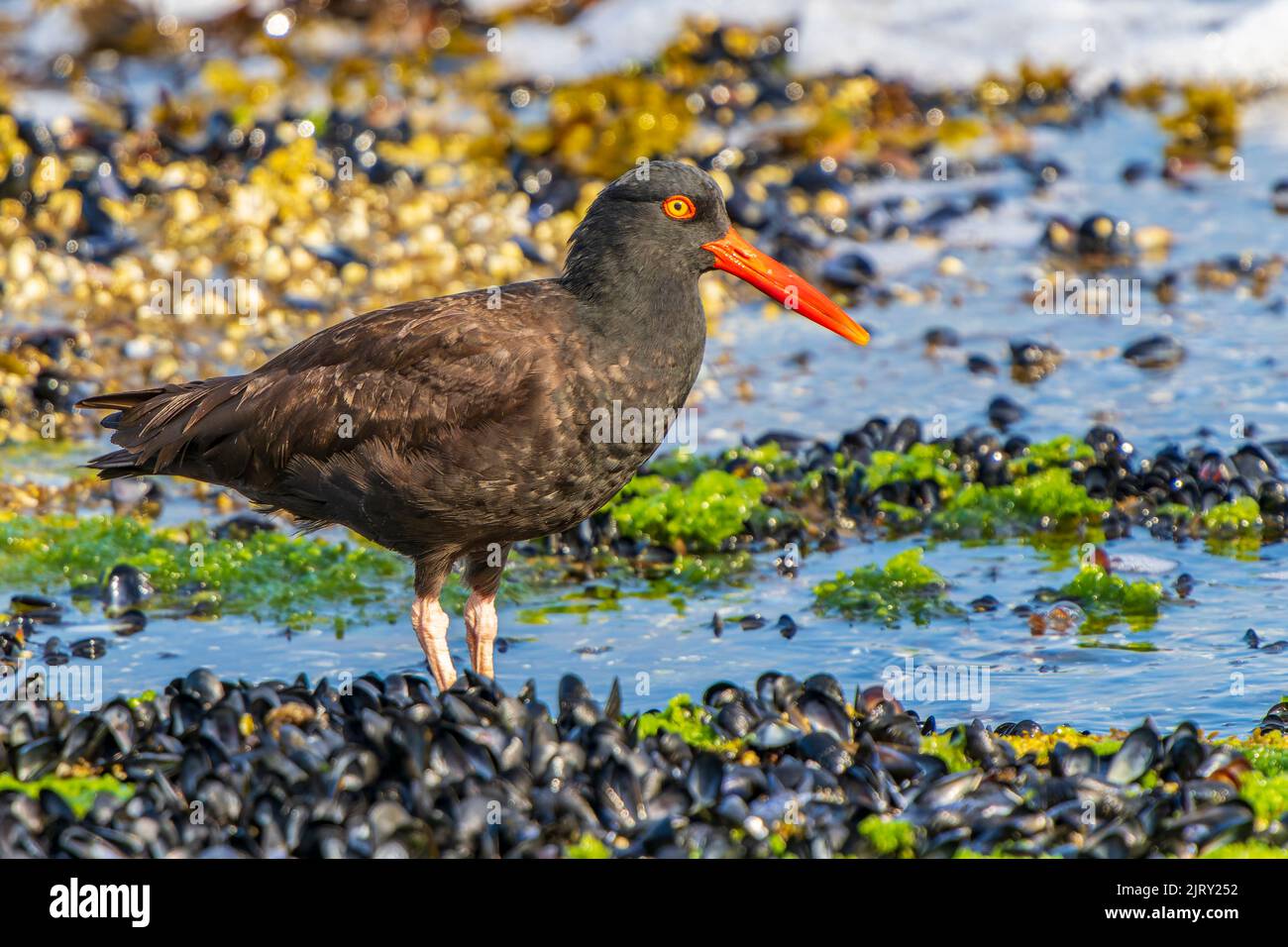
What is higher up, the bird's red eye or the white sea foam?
the white sea foam

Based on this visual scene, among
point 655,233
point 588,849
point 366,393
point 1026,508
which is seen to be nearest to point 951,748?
point 588,849

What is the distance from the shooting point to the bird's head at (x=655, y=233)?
5965 millimetres

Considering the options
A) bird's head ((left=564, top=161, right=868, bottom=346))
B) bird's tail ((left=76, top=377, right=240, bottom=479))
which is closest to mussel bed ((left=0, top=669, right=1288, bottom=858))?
bird's tail ((left=76, top=377, right=240, bottom=479))

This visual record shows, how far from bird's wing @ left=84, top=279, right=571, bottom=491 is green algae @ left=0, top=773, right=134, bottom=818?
140 centimetres

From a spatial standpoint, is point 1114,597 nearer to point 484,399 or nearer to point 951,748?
point 951,748

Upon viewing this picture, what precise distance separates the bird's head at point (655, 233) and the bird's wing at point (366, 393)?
0.64 ft

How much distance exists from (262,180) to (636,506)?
4.99 m

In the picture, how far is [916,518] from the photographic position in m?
8.16

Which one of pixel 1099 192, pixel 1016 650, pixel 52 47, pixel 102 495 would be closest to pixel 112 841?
pixel 1016 650

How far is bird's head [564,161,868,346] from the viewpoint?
5.96 m

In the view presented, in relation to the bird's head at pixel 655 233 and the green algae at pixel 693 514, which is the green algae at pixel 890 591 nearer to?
the green algae at pixel 693 514

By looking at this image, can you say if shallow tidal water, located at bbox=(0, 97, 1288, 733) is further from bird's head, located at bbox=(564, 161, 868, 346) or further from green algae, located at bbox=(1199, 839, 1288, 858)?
bird's head, located at bbox=(564, 161, 868, 346)

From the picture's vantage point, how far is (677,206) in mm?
6047

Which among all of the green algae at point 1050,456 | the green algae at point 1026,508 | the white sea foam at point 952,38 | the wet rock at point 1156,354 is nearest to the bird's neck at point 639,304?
the green algae at point 1026,508
